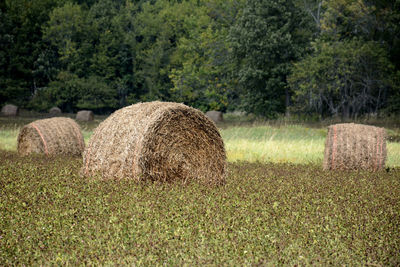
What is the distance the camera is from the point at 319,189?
8.73 m

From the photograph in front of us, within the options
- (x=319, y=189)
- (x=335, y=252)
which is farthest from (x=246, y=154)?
(x=335, y=252)

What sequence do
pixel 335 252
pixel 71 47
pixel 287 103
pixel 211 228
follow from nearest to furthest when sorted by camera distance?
pixel 335 252, pixel 211 228, pixel 287 103, pixel 71 47

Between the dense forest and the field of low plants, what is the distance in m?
19.8

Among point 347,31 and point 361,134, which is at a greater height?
point 347,31

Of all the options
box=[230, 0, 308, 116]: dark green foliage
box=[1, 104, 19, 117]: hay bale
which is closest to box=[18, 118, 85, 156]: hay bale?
box=[230, 0, 308, 116]: dark green foliage

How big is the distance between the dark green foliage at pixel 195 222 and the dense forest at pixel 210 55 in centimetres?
2043

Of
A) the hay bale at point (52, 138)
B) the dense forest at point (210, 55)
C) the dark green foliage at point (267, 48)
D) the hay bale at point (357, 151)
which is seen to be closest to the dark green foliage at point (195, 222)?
the hay bale at point (357, 151)

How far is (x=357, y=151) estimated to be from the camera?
11.5 meters

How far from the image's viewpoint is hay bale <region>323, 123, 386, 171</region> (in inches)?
452

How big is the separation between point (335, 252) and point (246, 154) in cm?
955

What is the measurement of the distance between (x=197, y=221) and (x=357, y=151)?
21.9ft

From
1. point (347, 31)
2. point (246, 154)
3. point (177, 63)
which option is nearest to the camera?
point (246, 154)

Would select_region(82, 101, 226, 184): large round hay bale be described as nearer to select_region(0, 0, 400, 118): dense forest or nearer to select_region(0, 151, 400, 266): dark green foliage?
select_region(0, 151, 400, 266): dark green foliage

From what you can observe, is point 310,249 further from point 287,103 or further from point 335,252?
point 287,103
